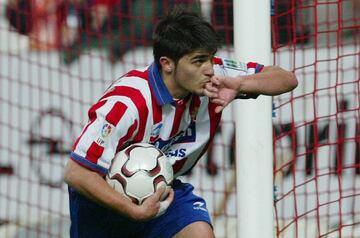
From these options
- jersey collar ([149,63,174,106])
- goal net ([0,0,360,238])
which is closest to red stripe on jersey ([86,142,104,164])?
jersey collar ([149,63,174,106])

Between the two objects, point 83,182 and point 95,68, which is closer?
point 83,182

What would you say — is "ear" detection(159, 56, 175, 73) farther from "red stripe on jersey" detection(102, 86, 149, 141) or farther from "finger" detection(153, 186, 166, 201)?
"finger" detection(153, 186, 166, 201)

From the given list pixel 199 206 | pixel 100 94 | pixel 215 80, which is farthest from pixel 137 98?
pixel 100 94

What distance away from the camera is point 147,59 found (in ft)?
24.9

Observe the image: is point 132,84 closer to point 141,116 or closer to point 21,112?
point 141,116

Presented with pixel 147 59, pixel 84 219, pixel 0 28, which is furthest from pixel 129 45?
pixel 84 219

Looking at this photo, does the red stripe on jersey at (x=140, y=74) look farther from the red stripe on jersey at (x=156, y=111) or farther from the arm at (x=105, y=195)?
the arm at (x=105, y=195)

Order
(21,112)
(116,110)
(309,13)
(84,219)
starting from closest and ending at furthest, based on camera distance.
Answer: (116,110), (84,219), (309,13), (21,112)

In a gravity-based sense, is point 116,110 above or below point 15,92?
Result: above

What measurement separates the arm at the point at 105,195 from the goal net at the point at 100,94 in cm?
265

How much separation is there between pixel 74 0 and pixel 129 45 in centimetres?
46

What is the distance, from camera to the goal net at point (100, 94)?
24.1 feet

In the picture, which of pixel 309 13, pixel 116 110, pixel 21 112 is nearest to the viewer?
pixel 116 110

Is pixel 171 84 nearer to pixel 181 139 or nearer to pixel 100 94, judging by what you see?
pixel 181 139
